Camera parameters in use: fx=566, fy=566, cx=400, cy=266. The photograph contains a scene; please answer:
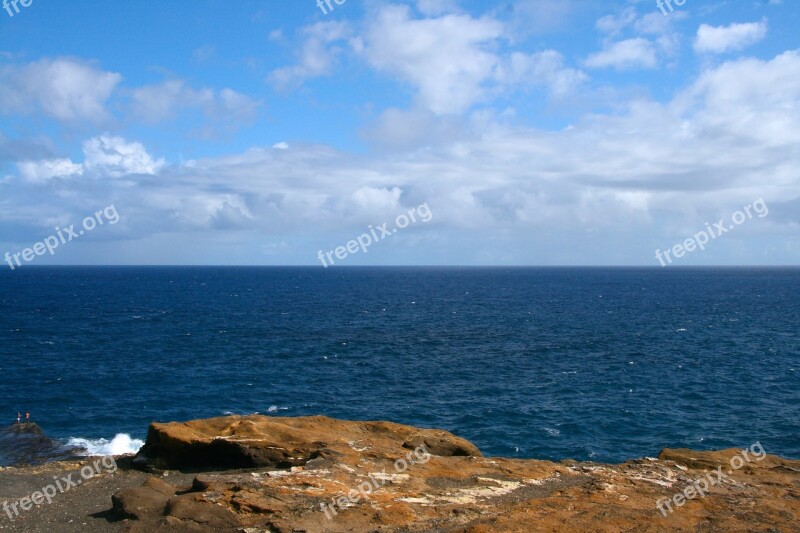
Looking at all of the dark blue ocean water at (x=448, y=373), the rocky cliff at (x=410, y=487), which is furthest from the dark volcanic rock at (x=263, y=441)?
the dark blue ocean water at (x=448, y=373)

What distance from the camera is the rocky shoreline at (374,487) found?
1812 cm

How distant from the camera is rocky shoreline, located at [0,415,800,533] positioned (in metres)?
18.1

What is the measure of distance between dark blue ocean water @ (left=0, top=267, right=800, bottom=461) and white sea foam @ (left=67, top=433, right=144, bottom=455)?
6.44 feet

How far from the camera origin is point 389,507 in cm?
1892

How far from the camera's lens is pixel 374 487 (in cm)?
2078

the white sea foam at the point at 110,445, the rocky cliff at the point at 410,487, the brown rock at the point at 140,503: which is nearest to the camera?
the rocky cliff at the point at 410,487

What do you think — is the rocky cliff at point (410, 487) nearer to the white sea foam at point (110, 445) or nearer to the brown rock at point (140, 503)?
the brown rock at point (140, 503)

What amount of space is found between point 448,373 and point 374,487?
1690 inches

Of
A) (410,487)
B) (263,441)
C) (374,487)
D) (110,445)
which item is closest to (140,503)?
(263,441)

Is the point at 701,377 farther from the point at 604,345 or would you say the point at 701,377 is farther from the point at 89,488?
the point at 89,488

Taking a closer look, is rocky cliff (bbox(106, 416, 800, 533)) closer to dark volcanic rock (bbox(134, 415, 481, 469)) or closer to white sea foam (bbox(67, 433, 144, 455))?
dark volcanic rock (bbox(134, 415, 481, 469))

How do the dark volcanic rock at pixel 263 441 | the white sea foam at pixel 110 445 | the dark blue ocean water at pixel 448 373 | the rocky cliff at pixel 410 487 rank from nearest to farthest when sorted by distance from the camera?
the rocky cliff at pixel 410 487 < the dark volcanic rock at pixel 263 441 < the white sea foam at pixel 110 445 < the dark blue ocean water at pixel 448 373

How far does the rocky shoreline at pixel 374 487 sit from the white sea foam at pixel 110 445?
11.4 meters

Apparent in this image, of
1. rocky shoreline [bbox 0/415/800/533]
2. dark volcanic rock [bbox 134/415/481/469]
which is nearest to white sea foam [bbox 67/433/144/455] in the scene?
rocky shoreline [bbox 0/415/800/533]
